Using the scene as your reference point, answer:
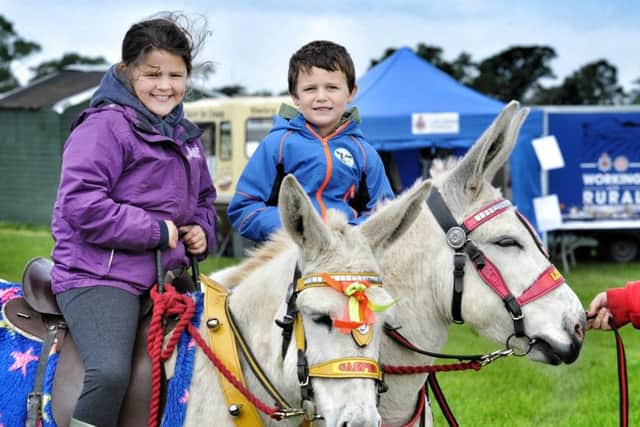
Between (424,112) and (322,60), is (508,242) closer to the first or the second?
(322,60)

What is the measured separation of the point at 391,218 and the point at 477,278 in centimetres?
60

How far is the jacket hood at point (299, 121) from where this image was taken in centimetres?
370

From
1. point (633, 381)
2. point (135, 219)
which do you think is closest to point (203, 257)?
point (135, 219)

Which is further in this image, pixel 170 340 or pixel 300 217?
pixel 170 340

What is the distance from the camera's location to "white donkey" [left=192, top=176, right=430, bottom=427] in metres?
2.47

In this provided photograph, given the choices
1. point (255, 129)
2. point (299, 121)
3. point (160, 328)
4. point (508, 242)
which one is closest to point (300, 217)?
point (160, 328)

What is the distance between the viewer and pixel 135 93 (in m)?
3.21

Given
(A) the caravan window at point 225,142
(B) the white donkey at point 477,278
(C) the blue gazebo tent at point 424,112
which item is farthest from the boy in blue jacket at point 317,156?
(A) the caravan window at point 225,142

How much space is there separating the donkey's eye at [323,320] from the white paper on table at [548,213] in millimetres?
11856

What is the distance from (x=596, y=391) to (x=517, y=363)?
3.39 feet

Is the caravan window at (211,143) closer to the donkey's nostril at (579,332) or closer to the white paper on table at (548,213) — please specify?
the white paper on table at (548,213)

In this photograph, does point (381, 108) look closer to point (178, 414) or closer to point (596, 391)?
point (596, 391)

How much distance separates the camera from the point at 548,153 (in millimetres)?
13164

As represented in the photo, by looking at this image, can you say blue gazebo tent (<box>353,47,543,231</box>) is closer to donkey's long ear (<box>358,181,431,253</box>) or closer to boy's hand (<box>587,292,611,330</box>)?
boy's hand (<box>587,292,611,330</box>)
